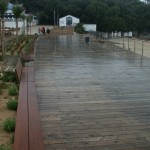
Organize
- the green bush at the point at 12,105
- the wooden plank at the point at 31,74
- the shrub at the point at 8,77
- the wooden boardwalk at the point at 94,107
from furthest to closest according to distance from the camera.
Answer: the shrub at the point at 8,77
the wooden plank at the point at 31,74
the green bush at the point at 12,105
the wooden boardwalk at the point at 94,107

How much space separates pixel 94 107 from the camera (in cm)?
693

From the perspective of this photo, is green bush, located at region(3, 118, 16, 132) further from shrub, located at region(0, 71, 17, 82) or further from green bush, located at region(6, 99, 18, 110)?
shrub, located at region(0, 71, 17, 82)

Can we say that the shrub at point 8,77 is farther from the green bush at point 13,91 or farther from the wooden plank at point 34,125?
the wooden plank at point 34,125

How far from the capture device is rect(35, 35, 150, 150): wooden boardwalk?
5184mm

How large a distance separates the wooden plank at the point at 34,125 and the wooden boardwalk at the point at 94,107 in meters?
0.15

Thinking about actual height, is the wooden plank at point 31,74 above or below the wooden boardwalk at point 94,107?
above

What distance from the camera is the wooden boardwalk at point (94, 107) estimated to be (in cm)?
518

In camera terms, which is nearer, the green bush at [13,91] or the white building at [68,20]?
the green bush at [13,91]

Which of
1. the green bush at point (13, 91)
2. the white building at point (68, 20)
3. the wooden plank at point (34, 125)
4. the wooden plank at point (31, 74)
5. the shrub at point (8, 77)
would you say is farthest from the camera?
the white building at point (68, 20)

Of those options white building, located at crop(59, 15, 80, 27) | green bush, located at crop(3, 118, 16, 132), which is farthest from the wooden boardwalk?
white building, located at crop(59, 15, 80, 27)

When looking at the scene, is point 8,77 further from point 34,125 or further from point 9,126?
point 34,125

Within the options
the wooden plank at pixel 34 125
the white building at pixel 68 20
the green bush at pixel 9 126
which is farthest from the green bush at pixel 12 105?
the white building at pixel 68 20

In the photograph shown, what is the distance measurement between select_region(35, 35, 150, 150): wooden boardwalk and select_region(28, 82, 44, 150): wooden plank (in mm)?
148

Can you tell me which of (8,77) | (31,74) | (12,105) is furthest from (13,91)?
(31,74)
